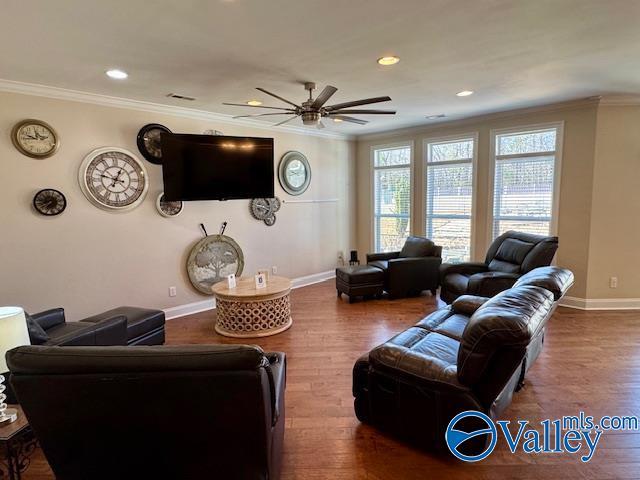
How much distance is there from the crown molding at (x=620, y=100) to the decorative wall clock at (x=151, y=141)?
518cm

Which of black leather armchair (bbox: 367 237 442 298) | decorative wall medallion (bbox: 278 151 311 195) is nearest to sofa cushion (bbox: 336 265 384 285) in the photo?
black leather armchair (bbox: 367 237 442 298)

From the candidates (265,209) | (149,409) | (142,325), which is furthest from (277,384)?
(265,209)

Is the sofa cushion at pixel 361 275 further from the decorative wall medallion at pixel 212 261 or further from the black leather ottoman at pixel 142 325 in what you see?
the black leather ottoman at pixel 142 325

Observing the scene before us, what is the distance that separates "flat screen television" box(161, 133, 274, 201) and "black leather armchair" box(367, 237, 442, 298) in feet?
6.69

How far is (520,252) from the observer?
14.9ft

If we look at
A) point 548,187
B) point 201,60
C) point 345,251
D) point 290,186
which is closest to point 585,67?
point 548,187

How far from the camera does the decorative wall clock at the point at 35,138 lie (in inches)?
137

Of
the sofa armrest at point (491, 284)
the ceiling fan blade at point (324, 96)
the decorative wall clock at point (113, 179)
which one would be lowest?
the sofa armrest at point (491, 284)

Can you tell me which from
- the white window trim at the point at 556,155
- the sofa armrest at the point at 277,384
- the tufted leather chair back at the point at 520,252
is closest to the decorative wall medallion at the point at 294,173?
the white window trim at the point at 556,155

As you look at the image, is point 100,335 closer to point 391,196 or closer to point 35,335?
point 35,335

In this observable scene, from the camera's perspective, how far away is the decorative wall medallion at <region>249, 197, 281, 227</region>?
17.9ft

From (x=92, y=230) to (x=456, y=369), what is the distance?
3.87 metres

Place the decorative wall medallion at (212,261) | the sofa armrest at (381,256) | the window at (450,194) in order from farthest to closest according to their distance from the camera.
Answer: the sofa armrest at (381,256) < the window at (450,194) < the decorative wall medallion at (212,261)

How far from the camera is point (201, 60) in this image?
295 cm
